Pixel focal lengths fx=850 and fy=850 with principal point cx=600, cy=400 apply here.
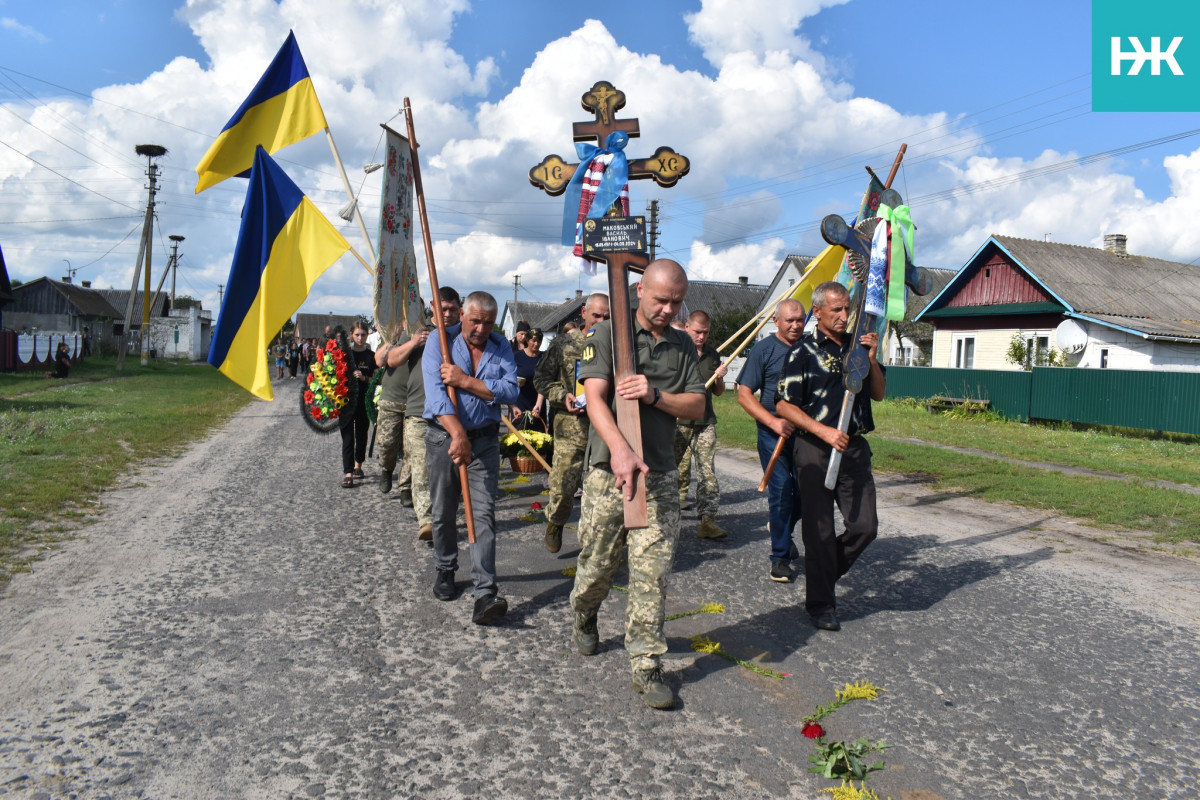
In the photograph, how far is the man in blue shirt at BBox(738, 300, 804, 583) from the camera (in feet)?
19.2

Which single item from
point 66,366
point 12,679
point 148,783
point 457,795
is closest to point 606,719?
point 457,795

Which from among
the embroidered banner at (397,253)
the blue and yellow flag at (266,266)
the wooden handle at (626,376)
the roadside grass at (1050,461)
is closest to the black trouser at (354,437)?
the blue and yellow flag at (266,266)

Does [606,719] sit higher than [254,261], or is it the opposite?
[254,261]

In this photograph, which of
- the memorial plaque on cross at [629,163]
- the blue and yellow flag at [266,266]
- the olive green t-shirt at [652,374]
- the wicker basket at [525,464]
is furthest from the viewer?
the wicker basket at [525,464]

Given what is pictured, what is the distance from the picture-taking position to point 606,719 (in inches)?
144

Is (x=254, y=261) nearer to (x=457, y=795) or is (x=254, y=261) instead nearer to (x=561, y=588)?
(x=561, y=588)

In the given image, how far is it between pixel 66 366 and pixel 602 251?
33.1 m

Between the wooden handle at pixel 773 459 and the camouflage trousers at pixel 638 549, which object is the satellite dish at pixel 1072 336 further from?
the camouflage trousers at pixel 638 549

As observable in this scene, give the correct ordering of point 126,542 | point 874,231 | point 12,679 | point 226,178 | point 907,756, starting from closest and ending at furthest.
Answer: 1. point 907,756
2. point 12,679
3. point 874,231
4. point 126,542
5. point 226,178

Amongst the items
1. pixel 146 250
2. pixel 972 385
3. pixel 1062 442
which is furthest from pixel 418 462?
pixel 146 250

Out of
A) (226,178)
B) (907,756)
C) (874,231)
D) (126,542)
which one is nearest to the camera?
(907,756)

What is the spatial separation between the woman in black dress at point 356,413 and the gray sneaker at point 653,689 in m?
6.16

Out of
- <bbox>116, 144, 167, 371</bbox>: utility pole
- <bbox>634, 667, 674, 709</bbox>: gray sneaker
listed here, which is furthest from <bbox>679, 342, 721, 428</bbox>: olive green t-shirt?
<bbox>116, 144, 167, 371</bbox>: utility pole

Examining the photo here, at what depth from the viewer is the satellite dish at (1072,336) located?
81.7 feet
